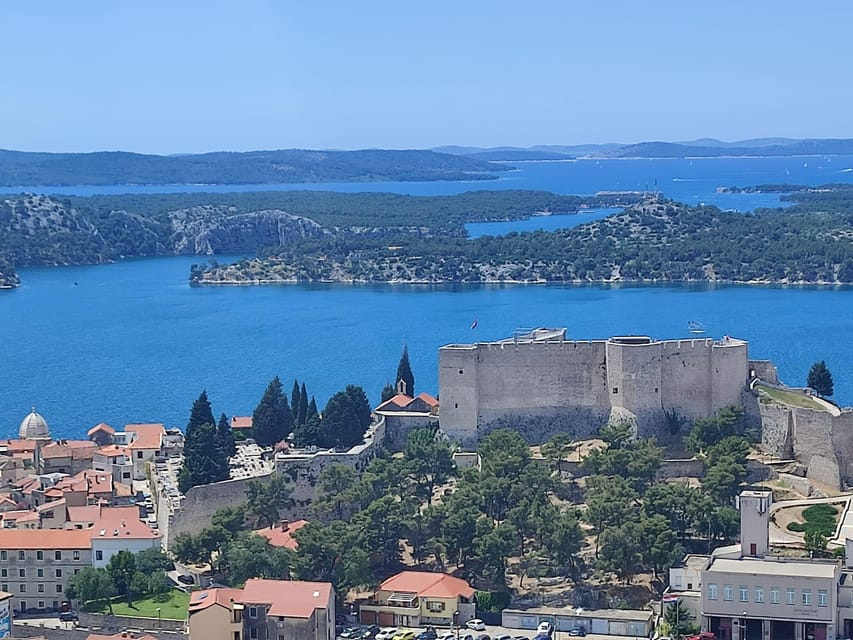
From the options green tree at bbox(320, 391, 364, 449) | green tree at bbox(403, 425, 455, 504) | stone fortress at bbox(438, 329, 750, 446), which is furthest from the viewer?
green tree at bbox(320, 391, 364, 449)

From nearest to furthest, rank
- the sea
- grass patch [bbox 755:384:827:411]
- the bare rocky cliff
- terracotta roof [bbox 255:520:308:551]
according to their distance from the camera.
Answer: terracotta roof [bbox 255:520:308:551] → grass patch [bbox 755:384:827:411] → the sea → the bare rocky cliff

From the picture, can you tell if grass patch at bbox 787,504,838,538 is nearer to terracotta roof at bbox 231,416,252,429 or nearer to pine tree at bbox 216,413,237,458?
pine tree at bbox 216,413,237,458

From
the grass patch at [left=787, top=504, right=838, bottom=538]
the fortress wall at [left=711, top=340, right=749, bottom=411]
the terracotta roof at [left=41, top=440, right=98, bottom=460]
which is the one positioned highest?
the fortress wall at [left=711, top=340, right=749, bottom=411]

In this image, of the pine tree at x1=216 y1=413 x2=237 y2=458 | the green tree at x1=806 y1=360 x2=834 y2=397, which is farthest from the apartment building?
the green tree at x1=806 y1=360 x2=834 y2=397

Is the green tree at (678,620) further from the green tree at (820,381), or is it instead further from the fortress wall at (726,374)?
the green tree at (820,381)

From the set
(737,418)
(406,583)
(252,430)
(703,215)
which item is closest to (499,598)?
(406,583)

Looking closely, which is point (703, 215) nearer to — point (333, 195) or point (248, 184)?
point (333, 195)

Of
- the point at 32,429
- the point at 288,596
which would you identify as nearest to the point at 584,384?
the point at 288,596

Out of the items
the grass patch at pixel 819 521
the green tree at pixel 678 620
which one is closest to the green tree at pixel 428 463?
→ the green tree at pixel 678 620
